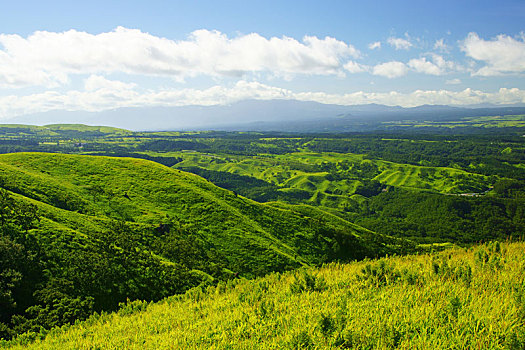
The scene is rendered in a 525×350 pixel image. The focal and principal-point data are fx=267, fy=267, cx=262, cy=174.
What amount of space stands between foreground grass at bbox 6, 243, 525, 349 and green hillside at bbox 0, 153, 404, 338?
65.7 ft

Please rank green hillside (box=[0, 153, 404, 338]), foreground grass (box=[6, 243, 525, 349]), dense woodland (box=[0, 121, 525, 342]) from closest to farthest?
foreground grass (box=[6, 243, 525, 349])
dense woodland (box=[0, 121, 525, 342])
green hillside (box=[0, 153, 404, 338])

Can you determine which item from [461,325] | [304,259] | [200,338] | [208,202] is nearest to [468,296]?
[461,325]

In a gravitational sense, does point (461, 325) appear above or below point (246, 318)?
above

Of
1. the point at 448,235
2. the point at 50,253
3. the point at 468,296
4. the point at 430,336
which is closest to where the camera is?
the point at 430,336

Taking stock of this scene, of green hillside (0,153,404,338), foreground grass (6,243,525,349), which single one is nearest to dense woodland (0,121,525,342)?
green hillside (0,153,404,338)

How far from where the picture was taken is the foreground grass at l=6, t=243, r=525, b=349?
6613 millimetres

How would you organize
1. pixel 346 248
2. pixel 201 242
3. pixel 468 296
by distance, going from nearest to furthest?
1. pixel 468 296
2. pixel 201 242
3. pixel 346 248

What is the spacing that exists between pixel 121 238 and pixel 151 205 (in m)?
22.6

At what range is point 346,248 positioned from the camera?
71.1m

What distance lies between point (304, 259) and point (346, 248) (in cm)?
1507

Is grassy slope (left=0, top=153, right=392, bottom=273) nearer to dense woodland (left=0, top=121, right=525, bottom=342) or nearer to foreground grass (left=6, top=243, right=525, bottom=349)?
dense woodland (left=0, top=121, right=525, bottom=342)

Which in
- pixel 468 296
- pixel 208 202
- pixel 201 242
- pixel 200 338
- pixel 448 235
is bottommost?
pixel 448 235

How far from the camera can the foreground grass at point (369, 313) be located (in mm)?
6613

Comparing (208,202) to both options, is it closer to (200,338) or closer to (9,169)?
(9,169)
